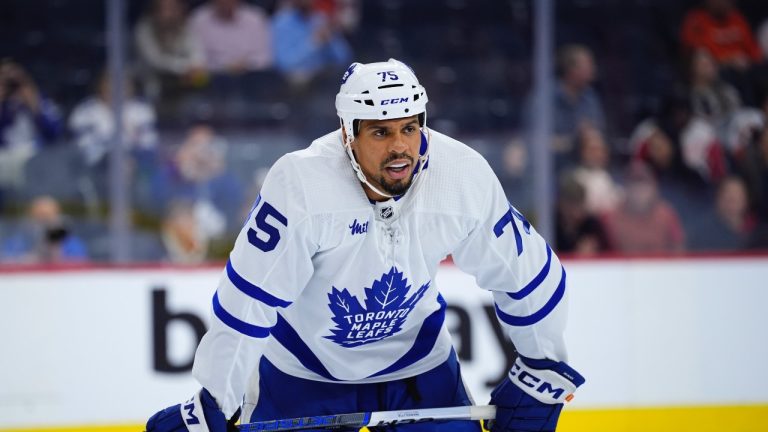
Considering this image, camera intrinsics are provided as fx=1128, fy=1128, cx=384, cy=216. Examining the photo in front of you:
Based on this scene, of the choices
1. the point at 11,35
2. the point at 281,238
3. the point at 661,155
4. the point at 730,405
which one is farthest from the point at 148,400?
the point at 661,155

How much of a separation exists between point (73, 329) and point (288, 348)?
1497mm

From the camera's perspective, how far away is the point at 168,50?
5.53m

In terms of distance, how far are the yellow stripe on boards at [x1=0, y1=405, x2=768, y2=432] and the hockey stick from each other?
44.6 inches

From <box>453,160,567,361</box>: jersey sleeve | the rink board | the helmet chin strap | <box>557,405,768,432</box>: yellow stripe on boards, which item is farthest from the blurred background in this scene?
the helmet chin strap

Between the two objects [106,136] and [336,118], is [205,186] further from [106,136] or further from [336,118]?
[336,118]

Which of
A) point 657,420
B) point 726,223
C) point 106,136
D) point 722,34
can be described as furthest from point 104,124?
point 722,34

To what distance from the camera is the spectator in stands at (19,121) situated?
5203 mm

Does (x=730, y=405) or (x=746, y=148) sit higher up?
(x=746, y=148)

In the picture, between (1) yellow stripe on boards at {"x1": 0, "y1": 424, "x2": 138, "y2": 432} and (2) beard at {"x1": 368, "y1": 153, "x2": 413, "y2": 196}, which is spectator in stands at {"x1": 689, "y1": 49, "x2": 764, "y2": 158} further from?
(2) beard at {"x1": 368, "y1": 153, "x2": 413, "y2": 196}

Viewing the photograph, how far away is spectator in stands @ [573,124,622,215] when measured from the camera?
17.5 ft

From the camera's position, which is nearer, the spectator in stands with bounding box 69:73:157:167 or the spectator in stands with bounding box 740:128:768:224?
the spectator in stands with bounding box 69:73:157:167

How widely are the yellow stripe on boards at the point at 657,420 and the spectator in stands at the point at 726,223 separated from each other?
4.91ft

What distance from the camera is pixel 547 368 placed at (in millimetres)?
2773

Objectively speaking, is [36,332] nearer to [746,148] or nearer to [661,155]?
[661,155]
